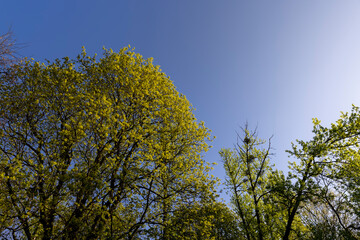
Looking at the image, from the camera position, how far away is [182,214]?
31.0 ft

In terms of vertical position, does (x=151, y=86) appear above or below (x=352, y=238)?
above

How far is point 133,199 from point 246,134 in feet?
35.9

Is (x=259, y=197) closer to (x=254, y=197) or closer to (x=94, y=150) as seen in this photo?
(x=254, y=197)

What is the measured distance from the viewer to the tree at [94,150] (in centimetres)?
750

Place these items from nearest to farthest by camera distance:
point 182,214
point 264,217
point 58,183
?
point 58,183 → point 182,214 → point 264,217

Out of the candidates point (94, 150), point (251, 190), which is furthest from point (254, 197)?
point (94, 150)

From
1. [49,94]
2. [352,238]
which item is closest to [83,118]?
[49,94]

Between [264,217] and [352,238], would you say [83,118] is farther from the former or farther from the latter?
[264,217]

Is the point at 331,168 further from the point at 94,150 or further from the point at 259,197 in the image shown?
the point at 94,150

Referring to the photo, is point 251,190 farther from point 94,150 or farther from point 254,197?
point 94,150

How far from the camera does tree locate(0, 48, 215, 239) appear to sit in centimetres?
750

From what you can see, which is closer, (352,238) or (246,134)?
(352,238)

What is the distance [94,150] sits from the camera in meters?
9.42

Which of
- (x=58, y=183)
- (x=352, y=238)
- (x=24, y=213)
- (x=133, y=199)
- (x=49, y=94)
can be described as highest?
(x=49, y=94)
